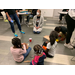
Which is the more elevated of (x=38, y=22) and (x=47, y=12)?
(x=47, y=12)

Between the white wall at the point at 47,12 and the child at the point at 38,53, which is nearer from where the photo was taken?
the child at the point at 38,53

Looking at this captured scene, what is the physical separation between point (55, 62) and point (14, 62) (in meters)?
1.07

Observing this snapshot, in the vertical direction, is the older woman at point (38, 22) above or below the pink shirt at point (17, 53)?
above

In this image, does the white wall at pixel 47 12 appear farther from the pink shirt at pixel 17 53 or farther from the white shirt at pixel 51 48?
the pink shirt at pixel 17 53

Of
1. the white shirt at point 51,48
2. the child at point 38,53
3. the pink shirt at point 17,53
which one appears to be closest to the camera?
the child at point 38,53

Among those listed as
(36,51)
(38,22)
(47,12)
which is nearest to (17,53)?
(36,51)

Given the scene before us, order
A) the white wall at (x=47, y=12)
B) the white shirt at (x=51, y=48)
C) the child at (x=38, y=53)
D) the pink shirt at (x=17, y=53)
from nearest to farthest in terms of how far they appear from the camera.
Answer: the child at (x=38, y=53)
the pink shirt at (x=17, y=53)
the white shirt at (x=51, y=48)
the white wall at (x=47, y=12)

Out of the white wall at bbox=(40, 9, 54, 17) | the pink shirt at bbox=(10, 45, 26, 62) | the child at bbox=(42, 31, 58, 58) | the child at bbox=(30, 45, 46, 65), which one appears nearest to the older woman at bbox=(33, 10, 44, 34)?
the child at bbox=(42, 31, 58, 58)

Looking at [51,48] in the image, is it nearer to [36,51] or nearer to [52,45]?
[52,45]

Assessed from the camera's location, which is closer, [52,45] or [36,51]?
[36,51]

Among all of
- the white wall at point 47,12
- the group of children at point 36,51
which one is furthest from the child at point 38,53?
the white wall at point 47,12

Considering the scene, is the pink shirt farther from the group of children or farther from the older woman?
the older woman

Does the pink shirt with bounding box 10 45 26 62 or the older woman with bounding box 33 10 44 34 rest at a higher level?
the older woman with bounding box 33 10 44 34
